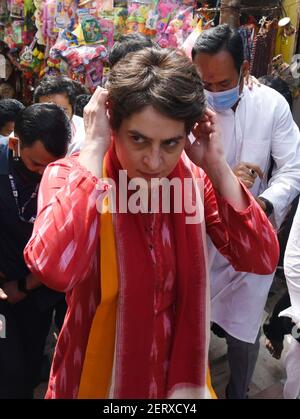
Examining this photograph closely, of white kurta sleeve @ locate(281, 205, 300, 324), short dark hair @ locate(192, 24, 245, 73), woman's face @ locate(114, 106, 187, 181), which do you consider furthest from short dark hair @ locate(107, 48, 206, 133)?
white kurta sleeve @ locate(281, 205, 300, 324)

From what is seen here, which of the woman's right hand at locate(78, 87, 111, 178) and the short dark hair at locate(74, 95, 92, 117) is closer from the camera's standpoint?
the woman's right hand at locate(78, 87, 111, 178)

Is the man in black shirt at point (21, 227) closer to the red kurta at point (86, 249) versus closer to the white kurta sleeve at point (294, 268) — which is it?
the red kurta at point (86, 249)

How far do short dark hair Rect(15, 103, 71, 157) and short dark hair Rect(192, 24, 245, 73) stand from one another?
2.26ft

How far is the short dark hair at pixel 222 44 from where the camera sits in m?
1.90

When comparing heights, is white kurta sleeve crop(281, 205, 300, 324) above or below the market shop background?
below

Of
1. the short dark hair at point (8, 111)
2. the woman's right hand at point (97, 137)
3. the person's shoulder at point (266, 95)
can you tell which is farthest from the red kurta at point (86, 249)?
the short dark hair at point (8, 111)

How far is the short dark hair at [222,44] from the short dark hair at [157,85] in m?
0.88

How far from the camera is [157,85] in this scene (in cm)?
103

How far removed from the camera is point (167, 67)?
3.47ft

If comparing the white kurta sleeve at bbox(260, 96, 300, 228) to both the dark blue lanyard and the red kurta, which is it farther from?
the dark blue lanyard

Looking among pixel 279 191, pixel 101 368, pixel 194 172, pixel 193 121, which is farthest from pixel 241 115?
pixel 101 368

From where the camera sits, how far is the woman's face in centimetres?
106

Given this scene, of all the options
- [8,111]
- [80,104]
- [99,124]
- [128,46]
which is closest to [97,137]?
[99,124]
